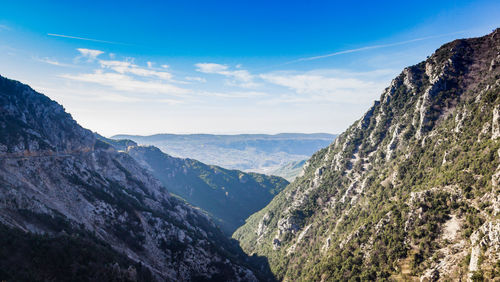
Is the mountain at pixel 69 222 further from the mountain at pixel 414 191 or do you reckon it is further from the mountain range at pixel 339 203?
the mountain at pixel 414 191

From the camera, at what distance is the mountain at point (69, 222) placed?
45781 mm

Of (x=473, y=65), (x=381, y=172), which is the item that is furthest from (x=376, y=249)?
(x=473, y=65)

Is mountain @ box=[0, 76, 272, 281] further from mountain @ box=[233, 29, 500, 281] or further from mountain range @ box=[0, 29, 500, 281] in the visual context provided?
mountain @ box=[233, 29, 500, 281]

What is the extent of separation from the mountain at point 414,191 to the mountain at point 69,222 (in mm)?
38762

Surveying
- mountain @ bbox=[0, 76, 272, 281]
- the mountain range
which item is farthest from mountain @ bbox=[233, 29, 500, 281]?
mountain @ bbox=[0, 76, 272, 281]

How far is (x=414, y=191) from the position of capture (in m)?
90.3

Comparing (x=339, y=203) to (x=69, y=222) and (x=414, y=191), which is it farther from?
(x=69, y=222)

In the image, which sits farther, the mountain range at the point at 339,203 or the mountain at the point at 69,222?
the mountain range at the point at 339,203

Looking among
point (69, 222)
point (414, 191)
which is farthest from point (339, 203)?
point (69, 222)

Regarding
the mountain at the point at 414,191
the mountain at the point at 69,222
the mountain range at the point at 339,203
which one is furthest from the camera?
the mountain at the point at 414,191

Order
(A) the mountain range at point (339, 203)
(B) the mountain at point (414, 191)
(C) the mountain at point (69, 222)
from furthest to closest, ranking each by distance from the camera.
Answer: (B) the mountain at point (414, 191), (A) the mountain range at point (339, 203), (C) the mountain at point (69, 222)

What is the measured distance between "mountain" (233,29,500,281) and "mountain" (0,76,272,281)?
127ft

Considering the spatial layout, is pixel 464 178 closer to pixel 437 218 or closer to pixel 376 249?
pixel 437 218

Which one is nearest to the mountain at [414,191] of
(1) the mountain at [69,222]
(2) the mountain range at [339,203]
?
(2) the mountain range at [339,203]
